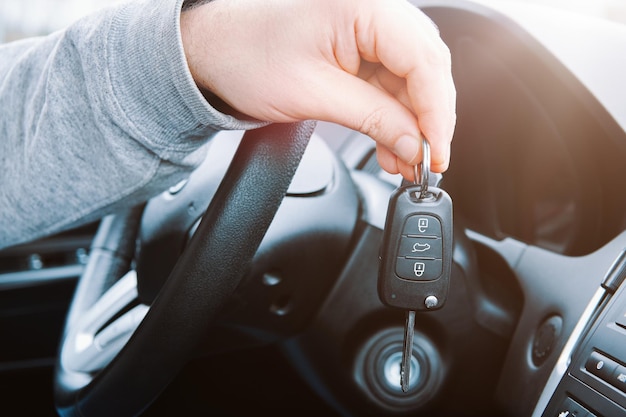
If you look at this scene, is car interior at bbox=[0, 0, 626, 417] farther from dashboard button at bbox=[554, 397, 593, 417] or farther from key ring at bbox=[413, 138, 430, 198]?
key ring at bbox=[413, 138, 430, 198]

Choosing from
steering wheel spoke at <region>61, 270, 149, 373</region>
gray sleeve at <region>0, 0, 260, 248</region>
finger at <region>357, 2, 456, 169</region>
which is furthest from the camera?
steering wheel spoke at <region>61, 270, 149, 373</region>

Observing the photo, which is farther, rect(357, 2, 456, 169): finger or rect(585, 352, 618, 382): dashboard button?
rect(585, 352, 618, 382): dashboard button

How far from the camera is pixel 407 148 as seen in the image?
0.60 meters

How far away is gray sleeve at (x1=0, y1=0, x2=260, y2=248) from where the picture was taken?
2.21 ft

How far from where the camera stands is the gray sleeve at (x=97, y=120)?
2.21ft

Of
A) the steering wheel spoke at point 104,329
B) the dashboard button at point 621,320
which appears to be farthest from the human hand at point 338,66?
the steering wheel spoke at point 104,329

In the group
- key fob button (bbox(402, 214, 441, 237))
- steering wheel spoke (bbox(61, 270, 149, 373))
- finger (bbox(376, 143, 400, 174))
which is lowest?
steering wheel spoke (bbox(61, 270, 149, 373))

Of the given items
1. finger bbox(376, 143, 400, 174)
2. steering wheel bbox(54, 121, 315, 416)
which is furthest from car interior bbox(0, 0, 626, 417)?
finger bbox(376, 143, 400, 174)

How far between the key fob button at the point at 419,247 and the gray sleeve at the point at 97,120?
0.19m

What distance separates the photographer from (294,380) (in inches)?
44.9

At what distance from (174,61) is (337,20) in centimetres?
17

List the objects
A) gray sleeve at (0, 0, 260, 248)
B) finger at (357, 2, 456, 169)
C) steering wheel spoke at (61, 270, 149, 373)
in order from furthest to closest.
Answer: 1. steering wheel spoke at (61, 270, 149, 373)
2. gray sleeve at (0, 0, 260, 248)
3. finger at (357, 2, 456, 169)

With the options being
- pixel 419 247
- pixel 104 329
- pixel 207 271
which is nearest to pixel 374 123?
pixel 419 247

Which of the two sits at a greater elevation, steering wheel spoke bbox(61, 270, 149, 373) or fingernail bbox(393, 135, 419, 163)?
fingernail bbox(393, 135, 419, 163)
